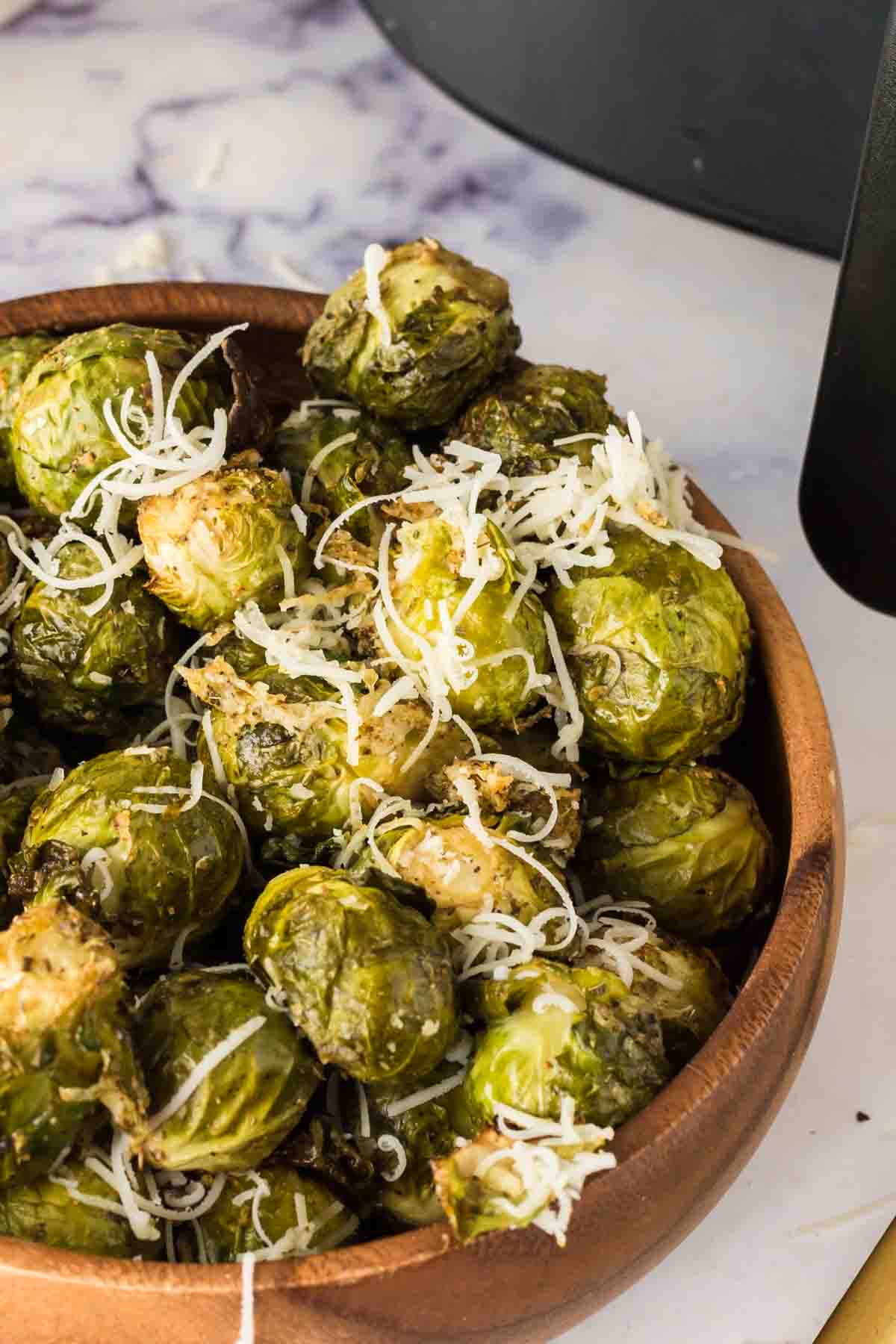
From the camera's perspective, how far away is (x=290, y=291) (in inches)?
98.9

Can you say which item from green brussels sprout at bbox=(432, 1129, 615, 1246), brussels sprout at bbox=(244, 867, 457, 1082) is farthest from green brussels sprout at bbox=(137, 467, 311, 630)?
green brussels sprout at bbox=(432, 1129, 615, 1246)

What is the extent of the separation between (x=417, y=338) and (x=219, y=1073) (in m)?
1.07

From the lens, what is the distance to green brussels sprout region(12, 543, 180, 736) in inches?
82.7

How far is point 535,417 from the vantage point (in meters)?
2.26

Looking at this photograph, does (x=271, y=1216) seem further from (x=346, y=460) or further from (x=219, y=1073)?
(x=346, y=460)

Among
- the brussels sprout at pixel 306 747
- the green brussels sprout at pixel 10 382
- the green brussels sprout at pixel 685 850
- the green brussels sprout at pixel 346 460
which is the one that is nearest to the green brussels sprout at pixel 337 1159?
the brussels sprout at pixel 306 747

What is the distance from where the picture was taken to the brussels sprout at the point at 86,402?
2139mm

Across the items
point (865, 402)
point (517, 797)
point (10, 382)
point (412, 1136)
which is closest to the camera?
point (412, 1136)

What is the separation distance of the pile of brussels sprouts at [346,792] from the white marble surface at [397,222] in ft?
3.19

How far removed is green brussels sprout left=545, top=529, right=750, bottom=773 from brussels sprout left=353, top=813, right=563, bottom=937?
0.28 m

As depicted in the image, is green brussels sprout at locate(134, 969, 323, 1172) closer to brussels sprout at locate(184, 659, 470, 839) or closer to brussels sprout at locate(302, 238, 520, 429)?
brussels sprout at locate(184, 659, 470, 839)

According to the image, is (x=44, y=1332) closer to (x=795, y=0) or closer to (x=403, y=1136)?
(x=403, y=1136)

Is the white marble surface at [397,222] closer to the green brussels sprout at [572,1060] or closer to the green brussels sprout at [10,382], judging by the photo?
the green brussels sprout at [572,1060]

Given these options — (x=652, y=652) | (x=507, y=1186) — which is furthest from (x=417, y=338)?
(x=507, y=1186)
